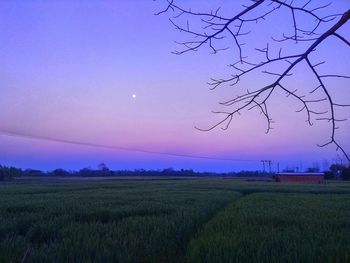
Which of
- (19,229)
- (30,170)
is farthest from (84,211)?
(30,170)

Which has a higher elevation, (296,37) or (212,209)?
(296,37)

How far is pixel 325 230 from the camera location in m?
8.36

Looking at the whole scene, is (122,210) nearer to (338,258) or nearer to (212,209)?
(212,209)

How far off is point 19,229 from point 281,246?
512cm

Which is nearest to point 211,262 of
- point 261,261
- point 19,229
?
point 261,261

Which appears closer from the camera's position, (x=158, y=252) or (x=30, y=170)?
(x=158, y=252)

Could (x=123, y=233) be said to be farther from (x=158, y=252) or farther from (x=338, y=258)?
(x=338, y=258)

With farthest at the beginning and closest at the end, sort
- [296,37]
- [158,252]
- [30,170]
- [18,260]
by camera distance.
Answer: [30,170] < [158,252] < [18,260] < [296,37]

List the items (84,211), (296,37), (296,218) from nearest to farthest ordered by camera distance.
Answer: (296,37) < (296,218) < (84,211)

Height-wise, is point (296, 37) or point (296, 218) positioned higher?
point (296, 37)

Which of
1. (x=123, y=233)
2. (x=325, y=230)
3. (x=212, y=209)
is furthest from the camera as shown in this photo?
(x=212, y=209)

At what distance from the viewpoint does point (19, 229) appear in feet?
28.3

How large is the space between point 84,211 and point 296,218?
5.42 meters

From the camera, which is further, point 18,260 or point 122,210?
point 122,210
